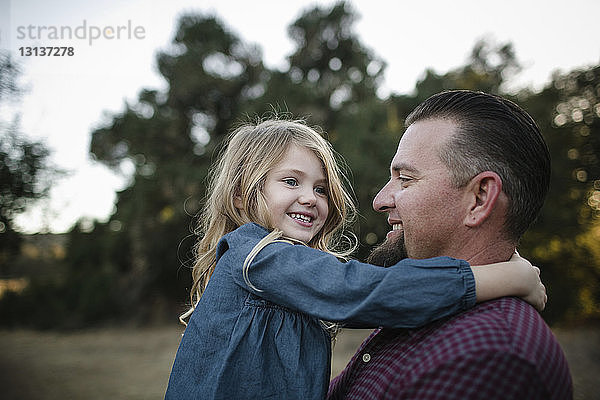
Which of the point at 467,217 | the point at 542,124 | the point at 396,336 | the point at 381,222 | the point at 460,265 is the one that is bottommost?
the point at 381,222

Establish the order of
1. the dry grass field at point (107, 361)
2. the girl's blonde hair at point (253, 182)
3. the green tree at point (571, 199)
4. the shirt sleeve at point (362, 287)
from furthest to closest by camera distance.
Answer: the green tree at point (571, 199), the dry grass field at point (107, 361), the girl's blonde hair at point (253, 182), the shirt sleeve at point (362, 287)

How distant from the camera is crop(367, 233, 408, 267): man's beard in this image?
1791 mm

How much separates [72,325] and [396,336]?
16531mm

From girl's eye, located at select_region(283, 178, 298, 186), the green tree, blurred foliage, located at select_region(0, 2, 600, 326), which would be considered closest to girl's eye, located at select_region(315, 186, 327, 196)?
girl's eye, located at select_region(283, 178, 298, 186)

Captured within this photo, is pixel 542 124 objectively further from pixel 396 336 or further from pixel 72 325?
pixel 72 325

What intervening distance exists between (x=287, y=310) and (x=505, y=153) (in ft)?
3.04

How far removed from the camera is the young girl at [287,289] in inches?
51.8

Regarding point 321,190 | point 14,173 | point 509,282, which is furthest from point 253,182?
point 14,173

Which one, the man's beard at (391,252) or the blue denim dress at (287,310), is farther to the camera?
the man's beard at (391,252)

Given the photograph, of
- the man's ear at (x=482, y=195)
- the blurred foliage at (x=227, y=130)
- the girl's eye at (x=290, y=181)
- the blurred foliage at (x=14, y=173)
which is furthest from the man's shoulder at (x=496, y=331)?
the blurred foliage at (x=227, y=130)

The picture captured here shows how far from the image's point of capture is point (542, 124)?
13.0m

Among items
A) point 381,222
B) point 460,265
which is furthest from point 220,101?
point 460,265

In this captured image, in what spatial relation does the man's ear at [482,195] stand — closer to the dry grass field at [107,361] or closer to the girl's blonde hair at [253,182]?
the girl's blonde hair at [253,182]

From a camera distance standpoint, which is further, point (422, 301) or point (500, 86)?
point (500, 86)
